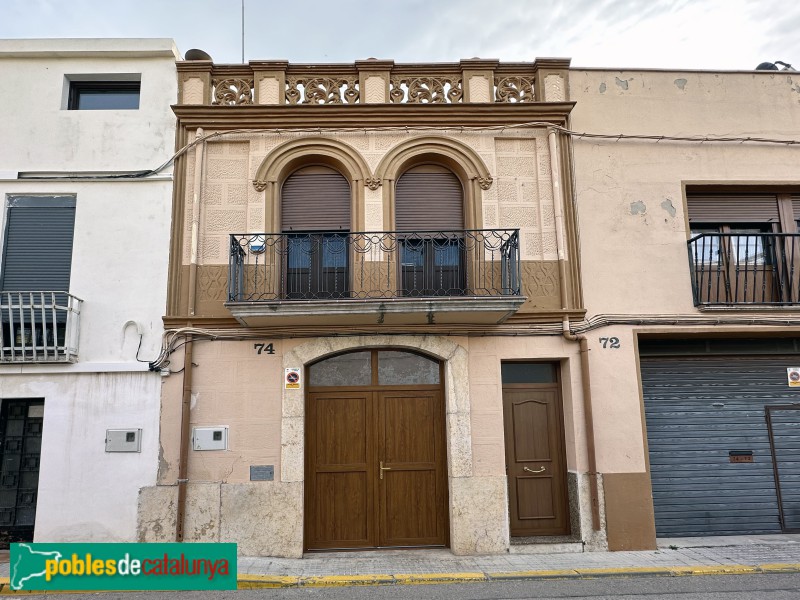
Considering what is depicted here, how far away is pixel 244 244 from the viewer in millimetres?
8453

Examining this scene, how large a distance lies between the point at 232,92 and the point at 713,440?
8846 millimetres

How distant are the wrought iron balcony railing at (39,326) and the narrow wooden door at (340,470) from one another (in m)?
3.37

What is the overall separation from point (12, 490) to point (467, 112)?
823 cm

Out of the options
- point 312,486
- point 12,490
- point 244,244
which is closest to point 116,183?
point 244,244

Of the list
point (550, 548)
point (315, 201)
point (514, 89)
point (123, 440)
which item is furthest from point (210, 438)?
point (514, 89)

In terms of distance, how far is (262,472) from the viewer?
798 cm

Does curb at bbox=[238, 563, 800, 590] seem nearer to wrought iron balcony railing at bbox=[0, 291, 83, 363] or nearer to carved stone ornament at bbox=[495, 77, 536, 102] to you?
wrought iron balcony railing at bbox=[0, 291, 83, 363]

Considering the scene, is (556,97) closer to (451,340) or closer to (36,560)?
(451,340)

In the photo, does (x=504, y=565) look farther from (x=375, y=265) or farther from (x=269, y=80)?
(x=269, y=80)

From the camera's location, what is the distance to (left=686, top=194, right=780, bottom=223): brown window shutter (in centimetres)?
918

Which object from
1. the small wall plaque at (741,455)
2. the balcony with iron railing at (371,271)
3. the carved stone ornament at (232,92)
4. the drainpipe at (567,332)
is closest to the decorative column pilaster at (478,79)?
the drainpipe at (567,332)

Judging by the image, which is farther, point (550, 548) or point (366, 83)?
point (366, 83)

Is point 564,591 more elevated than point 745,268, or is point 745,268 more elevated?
point 745,268

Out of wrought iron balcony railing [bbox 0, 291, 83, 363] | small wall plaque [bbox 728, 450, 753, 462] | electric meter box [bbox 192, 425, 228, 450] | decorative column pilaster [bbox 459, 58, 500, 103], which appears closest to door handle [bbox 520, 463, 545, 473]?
small wall plaque [bbox 728, 450, 753, 462]
